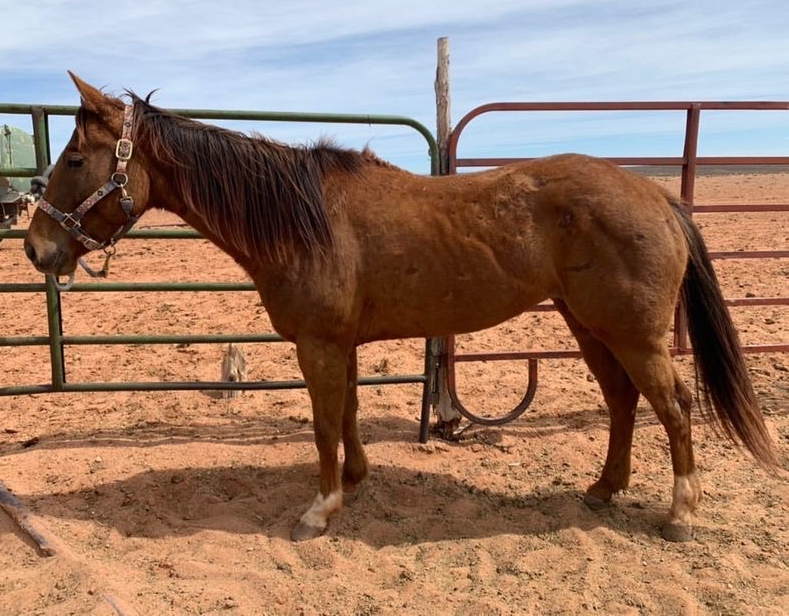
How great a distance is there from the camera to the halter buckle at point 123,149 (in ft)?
9.53

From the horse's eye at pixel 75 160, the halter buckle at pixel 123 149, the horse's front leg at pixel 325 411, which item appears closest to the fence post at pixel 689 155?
the horse's front leg at pixel 325 411

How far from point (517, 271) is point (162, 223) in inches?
836

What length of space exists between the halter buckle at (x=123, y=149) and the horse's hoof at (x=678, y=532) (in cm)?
305

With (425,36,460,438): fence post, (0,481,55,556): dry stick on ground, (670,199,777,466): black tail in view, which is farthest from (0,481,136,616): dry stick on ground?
(670,199,777,466): black tail

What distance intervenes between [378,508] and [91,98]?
2425 millimetres

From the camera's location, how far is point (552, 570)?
283cm

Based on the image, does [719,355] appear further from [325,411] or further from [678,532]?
[325,411]

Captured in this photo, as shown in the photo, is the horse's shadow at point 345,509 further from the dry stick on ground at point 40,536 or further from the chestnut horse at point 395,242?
the chestnut horse at point 395,242

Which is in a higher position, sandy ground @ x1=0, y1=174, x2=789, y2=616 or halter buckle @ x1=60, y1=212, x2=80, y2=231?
halter buckle @ x1=60, y1=212, x2=80, y2=231

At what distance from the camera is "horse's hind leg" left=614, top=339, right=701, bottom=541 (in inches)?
121

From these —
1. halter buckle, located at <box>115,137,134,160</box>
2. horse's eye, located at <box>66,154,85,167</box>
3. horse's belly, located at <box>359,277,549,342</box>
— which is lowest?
horse's belly, located at <box>359,277,549,342</box>

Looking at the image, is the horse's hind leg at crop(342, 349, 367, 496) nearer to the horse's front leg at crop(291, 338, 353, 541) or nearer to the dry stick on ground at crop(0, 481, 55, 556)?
the horse's front leg at crop(291, 338, 353, 541)

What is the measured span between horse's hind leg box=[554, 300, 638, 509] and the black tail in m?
0.40

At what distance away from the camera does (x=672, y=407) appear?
10.3 ft
